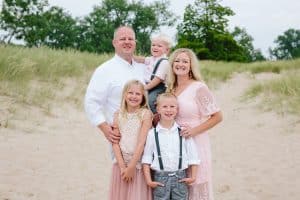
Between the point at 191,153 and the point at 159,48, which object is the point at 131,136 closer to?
the point at 191,153

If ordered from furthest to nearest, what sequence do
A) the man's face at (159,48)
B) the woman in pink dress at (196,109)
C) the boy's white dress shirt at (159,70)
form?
1. the man's face at (159,48)
2. the boy's white dress shirt at (159,70)
3. the woman in pink dress at (196,109)

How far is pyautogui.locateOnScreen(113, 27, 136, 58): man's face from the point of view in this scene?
3.56 meters

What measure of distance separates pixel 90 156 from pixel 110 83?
14.9 ft

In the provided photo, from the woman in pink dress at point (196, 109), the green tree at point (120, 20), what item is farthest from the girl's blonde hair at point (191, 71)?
the green tree at point (120, 20)

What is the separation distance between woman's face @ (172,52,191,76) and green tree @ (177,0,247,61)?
36093 mm

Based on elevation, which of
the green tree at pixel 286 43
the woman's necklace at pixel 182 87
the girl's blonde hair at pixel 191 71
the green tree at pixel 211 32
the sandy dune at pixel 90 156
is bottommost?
the sandy dune at pixel 90 156

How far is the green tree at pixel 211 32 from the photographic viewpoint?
131 feet

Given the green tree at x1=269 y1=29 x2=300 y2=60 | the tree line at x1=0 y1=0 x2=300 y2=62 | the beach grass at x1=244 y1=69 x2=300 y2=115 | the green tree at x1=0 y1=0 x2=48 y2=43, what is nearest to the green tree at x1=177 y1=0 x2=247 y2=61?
the tree line at x1=0 y1=0 x2=300 y2=62

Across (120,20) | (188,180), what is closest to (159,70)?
(188,180)

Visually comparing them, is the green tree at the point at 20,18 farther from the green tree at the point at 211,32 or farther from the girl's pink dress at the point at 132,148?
the girl's pink dress at the point at 132,148

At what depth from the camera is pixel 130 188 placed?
3.42 metres

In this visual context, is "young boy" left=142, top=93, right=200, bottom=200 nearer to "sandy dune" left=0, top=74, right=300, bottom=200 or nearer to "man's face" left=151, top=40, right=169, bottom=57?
"man's face" left=151, top=40, right=169, bottom=57

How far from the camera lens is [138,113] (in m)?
3.42

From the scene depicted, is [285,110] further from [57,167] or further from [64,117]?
[57,167]
